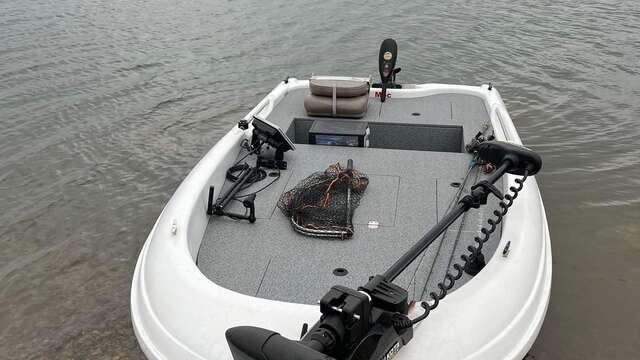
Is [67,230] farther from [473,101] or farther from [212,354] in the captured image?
[473,101]

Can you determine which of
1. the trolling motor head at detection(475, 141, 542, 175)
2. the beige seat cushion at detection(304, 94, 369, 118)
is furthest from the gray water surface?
the beige seat cushion at detection(304, 94, 369, 118)

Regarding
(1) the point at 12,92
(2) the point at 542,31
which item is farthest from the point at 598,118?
(1) the point at 12,92

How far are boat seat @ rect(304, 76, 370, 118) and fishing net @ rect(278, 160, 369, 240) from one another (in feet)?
3.06

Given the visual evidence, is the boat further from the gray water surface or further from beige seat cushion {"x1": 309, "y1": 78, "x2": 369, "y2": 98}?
the gray water surface

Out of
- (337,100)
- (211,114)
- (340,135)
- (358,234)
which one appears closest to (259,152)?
(340,135)

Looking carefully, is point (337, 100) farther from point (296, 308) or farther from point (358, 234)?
point (296, 308)

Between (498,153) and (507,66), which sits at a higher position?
(498,153)

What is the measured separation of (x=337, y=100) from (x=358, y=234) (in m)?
1.57

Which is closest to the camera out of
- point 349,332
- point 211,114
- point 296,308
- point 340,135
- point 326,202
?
point 349,332

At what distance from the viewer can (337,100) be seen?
3900mm

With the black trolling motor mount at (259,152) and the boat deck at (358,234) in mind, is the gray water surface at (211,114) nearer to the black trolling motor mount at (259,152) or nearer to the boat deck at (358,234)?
the boat deck at (358,234)

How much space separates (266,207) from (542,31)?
22.6 ft

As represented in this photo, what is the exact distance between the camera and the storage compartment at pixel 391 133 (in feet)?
12.0

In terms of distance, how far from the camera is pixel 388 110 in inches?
163
